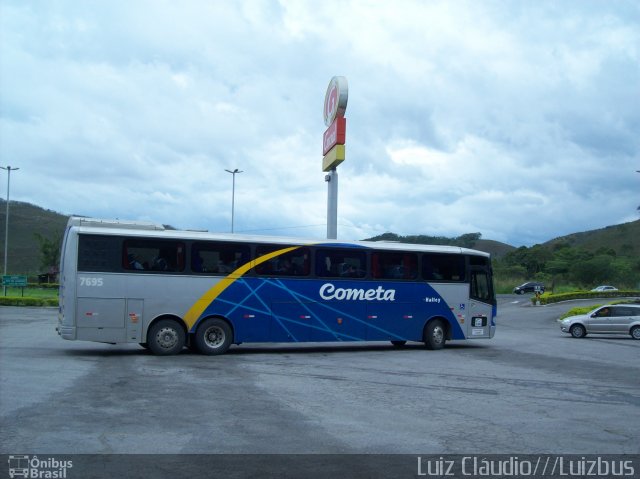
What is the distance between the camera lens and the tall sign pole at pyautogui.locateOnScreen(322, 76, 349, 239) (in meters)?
27.1

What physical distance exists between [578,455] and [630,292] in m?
53.4

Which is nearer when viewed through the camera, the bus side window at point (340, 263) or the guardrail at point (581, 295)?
the bus side window at point (340, 263)

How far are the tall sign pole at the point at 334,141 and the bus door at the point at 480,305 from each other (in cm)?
724

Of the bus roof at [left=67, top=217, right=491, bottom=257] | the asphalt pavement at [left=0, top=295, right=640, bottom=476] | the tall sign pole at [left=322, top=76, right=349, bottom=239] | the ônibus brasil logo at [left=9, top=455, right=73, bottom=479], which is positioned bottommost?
the asphalt pavement at [left=0, top=295, right=640, bottom=476]

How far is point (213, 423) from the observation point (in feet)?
29.0

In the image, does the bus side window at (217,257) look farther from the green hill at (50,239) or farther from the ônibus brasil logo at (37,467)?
the green hill at (50,239)

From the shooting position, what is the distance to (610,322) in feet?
93.0

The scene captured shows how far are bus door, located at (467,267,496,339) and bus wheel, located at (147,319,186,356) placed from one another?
916 centimetres

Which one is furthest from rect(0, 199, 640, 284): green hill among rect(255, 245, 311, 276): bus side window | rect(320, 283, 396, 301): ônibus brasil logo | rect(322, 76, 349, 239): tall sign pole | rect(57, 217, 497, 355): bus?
rect(255, 245, 311, 276): bus side window

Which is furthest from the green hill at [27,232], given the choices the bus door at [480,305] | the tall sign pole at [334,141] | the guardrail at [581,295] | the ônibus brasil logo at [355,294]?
the bus door at [480,305]

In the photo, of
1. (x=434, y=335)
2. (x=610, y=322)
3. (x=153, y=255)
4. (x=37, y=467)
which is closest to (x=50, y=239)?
(x=610, y=322)

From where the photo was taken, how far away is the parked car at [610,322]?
2802 cm

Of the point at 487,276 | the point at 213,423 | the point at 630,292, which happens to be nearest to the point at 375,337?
the point at 487,276

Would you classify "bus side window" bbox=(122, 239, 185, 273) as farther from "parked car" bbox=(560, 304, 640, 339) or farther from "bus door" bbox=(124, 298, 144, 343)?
Answer: "parked car" bbox=(560, 304, 640, 339)
